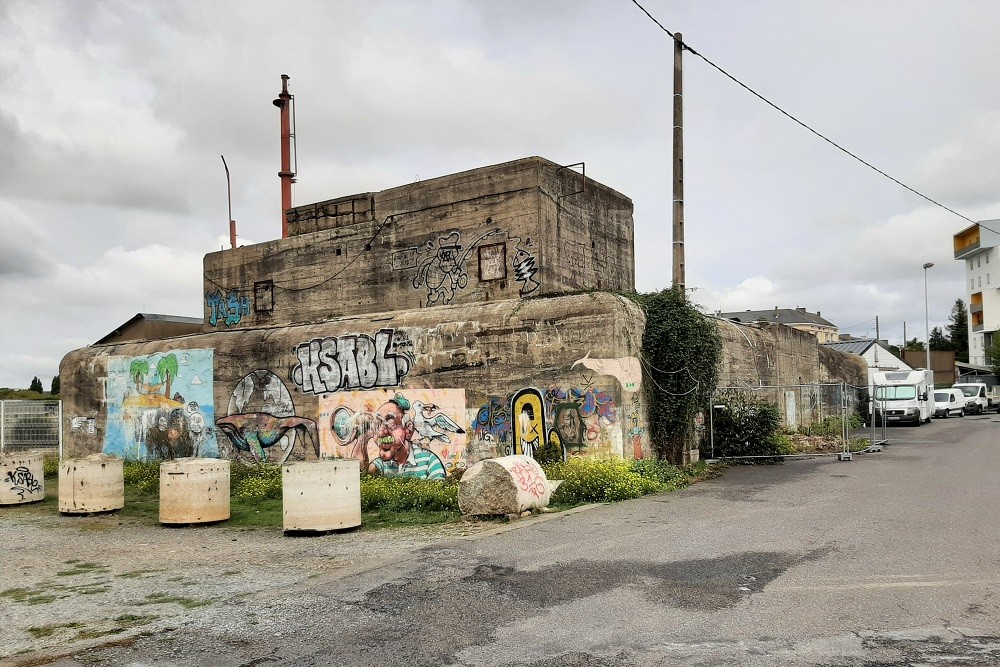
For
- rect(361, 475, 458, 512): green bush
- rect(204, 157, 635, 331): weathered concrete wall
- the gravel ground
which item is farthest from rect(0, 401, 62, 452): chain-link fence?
rect(361, 475, 458, 512): green bush

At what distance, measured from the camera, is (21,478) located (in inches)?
630

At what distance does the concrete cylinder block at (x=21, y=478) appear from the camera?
52.0 ft

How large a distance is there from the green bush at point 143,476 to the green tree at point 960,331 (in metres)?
82.5

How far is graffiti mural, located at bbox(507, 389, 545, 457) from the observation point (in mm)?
14773

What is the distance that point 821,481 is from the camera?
14.2m

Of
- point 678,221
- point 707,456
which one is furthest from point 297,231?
point 707,456

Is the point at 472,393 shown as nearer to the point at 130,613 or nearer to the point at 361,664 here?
the point at 130,613

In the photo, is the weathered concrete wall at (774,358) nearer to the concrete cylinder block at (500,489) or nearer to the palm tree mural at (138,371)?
the concrete cylinder block at (500,489)

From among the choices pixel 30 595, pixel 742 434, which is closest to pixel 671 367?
pixel 742 434

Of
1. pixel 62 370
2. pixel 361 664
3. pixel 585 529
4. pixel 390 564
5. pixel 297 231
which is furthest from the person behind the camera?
pixel 62 370

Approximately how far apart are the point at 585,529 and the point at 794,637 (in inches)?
179

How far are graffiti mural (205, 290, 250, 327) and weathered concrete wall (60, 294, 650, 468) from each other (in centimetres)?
170

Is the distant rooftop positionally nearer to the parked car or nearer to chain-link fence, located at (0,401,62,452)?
the parked car

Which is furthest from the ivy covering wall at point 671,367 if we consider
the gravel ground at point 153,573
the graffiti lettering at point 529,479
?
the gravel ground at point 153,573
